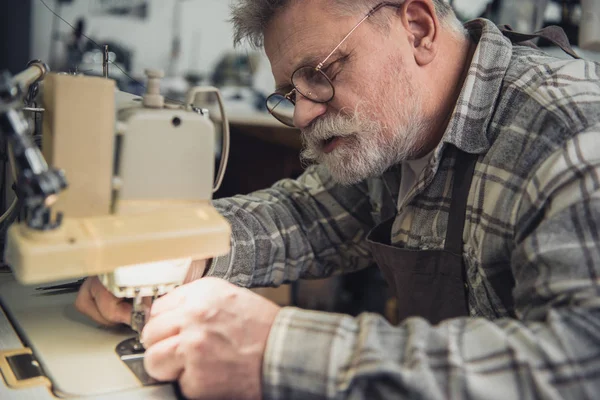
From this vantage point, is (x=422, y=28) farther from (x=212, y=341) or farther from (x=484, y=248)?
(x=212, y=341)

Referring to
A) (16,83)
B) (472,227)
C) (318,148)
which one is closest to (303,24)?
(318,148)

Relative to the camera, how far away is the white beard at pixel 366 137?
1.26 meters

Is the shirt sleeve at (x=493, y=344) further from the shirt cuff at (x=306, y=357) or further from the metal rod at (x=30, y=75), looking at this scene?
the metal rod at (x=30, y=75)

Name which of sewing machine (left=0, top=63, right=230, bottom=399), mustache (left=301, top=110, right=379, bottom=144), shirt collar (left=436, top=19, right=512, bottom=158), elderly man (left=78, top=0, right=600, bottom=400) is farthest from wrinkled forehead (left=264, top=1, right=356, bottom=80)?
sewing machine (left=0, top=63, right=230, bottom=399)

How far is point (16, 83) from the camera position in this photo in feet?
2.42

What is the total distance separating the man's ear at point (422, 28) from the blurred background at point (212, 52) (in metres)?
0.43

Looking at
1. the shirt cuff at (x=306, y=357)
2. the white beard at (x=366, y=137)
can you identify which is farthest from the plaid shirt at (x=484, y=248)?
the white beard at (x=366, y=137)

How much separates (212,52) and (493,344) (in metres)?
3.80

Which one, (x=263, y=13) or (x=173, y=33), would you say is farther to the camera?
(x=173, y=33)

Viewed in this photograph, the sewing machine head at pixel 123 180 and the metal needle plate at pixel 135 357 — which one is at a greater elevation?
the sewing machine head at pixel 123 180

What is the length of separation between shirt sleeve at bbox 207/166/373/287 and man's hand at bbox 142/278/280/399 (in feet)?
1.25

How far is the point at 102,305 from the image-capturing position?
1.11m

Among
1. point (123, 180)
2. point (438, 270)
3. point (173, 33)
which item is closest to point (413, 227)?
point (438, 270)

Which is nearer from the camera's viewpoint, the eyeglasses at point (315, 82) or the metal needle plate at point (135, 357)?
the metal needle plate at point (135, 357)
